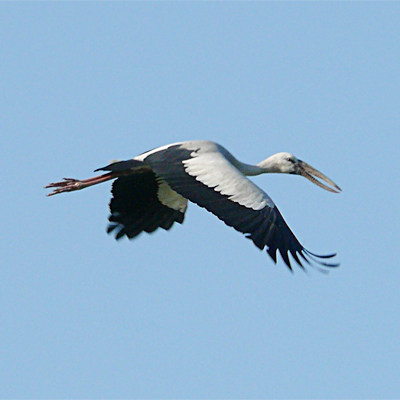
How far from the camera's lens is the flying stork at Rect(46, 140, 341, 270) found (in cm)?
1275

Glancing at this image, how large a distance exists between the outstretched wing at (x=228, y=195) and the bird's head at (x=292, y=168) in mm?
1985

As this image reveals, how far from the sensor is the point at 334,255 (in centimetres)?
1230

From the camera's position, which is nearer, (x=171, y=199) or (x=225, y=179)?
(x=225, y=179)

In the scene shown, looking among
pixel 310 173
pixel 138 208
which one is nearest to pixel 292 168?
pixel 310 173

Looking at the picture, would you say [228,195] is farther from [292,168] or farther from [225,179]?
[292,168]

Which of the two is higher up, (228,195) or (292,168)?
(292,168)

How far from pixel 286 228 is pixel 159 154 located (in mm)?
2531

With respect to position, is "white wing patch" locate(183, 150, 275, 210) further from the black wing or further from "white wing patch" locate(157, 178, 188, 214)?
"white wing patch" locate(157, 178, 188, 214)

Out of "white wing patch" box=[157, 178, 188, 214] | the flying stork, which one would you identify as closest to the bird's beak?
the flying stork

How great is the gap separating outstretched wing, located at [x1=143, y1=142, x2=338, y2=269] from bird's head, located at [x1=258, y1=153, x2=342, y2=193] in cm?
198

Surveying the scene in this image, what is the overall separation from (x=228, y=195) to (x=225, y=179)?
0.37 metres

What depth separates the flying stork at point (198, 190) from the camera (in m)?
12.8

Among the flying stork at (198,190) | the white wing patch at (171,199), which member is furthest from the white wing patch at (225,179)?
the white wing patch at (171,199)

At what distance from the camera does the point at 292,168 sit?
16203 mm
